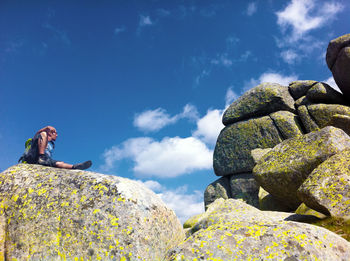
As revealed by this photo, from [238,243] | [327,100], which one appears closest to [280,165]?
[238,243]

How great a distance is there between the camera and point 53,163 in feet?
40.9

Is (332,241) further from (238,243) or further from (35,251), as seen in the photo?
(35,251)

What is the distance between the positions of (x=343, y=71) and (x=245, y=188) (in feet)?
49.6

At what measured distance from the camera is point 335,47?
976 inches

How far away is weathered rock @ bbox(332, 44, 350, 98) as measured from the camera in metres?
23.5

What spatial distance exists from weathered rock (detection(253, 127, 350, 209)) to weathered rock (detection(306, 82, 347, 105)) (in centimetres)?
1433

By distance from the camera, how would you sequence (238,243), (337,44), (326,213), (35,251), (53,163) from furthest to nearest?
1. (337,44)
2. (53,163)
3. (326,213)
4. (35,251)
5. (238,243)

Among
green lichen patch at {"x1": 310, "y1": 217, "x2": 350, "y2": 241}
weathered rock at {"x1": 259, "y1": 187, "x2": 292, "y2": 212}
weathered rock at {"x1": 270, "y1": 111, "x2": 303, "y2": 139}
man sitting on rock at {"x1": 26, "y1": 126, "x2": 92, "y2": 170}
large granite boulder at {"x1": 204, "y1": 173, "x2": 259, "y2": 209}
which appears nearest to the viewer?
green lichen patch at {"x1": 310, "y1": 217, "x2": 350, "y2": 241}

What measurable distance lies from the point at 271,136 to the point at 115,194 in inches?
875

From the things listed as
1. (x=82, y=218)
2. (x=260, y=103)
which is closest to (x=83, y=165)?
(x=82, y=218)

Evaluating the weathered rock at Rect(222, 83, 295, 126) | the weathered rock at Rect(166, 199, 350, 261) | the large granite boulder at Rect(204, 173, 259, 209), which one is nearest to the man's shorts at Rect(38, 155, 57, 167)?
the weathered rock at Rect(166, 199, 350, 261)

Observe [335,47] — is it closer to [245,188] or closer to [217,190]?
[245,188]

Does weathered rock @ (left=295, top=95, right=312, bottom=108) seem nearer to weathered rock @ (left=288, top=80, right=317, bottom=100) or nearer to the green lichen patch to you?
weathered rock @ (left=288, top=80, right=317, bottom=100)

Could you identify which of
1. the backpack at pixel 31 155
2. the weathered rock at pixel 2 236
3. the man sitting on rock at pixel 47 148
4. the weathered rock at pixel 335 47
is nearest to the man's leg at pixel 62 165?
the man sitting on rock at pixel 47 148
